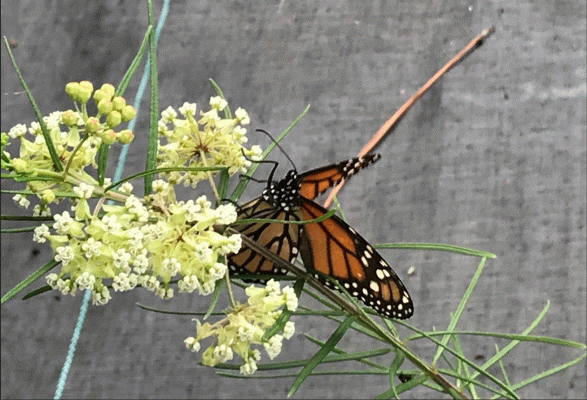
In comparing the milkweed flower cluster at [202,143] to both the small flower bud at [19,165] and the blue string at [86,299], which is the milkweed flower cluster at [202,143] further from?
the blue string at [86,299]

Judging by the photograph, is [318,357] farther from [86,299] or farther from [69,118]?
[86,299]

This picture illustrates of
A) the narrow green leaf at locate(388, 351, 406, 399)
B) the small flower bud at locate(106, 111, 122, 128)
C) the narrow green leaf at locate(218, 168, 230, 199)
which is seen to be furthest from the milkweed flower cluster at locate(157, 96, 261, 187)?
the narrow green leaf at locate(388, 351, 406, 399)

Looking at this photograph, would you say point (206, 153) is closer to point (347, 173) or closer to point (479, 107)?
point (347, 173)

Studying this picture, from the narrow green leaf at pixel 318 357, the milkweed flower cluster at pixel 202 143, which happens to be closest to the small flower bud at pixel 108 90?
the milkweed flower cluster at pixel 202 143

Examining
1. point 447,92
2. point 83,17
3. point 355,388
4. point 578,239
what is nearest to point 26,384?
point 355,388

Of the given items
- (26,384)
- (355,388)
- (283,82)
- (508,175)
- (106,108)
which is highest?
(106,108)

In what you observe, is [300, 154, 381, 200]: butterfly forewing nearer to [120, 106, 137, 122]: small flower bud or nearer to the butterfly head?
the butterfly head

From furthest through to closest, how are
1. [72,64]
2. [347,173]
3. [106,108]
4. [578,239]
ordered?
[72,64], [578,239], [347,173], [106,108]

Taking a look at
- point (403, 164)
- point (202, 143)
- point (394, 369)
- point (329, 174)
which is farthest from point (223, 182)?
point (403, 164)
